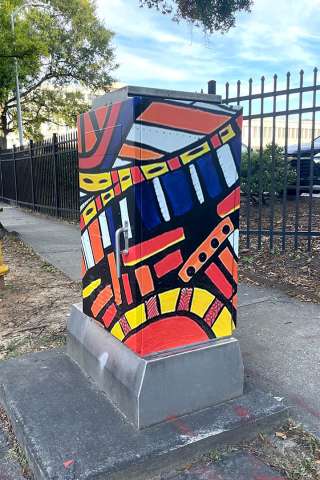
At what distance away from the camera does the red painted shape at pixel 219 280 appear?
257cm

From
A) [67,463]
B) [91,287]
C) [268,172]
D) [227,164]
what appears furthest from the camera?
[268,172]

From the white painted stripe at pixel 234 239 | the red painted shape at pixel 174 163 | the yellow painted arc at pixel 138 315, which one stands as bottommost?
the yellow painted arc at pixel 138 315

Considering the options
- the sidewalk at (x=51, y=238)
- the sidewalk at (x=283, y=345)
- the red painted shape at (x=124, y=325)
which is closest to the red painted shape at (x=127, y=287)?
the red painted shape at (x=124, y=325)

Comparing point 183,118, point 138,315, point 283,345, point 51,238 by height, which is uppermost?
point 183,118

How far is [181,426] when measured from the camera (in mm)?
2301

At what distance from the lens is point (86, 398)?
2588 mm

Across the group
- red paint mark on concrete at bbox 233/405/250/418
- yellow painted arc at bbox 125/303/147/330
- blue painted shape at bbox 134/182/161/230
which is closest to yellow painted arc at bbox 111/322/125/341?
yellow painted arc at bbox 125/303/147/330

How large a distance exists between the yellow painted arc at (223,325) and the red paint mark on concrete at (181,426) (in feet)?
1.78

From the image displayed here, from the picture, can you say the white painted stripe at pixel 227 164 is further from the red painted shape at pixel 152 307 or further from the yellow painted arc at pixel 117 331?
the yellow painted arc at pixel 117 331

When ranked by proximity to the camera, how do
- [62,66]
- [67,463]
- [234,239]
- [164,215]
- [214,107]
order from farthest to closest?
[62,66]
[234,239]
[214,107]
[164,215]
[67,463]

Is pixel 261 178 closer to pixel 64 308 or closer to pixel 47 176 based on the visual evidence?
pixel 64 308

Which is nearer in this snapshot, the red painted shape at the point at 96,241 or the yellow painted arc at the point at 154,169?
the yellow painted arc at the point at 154,169

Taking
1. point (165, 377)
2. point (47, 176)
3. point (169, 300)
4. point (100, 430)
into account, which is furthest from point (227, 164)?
point (47, 176)

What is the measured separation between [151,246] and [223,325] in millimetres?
722
